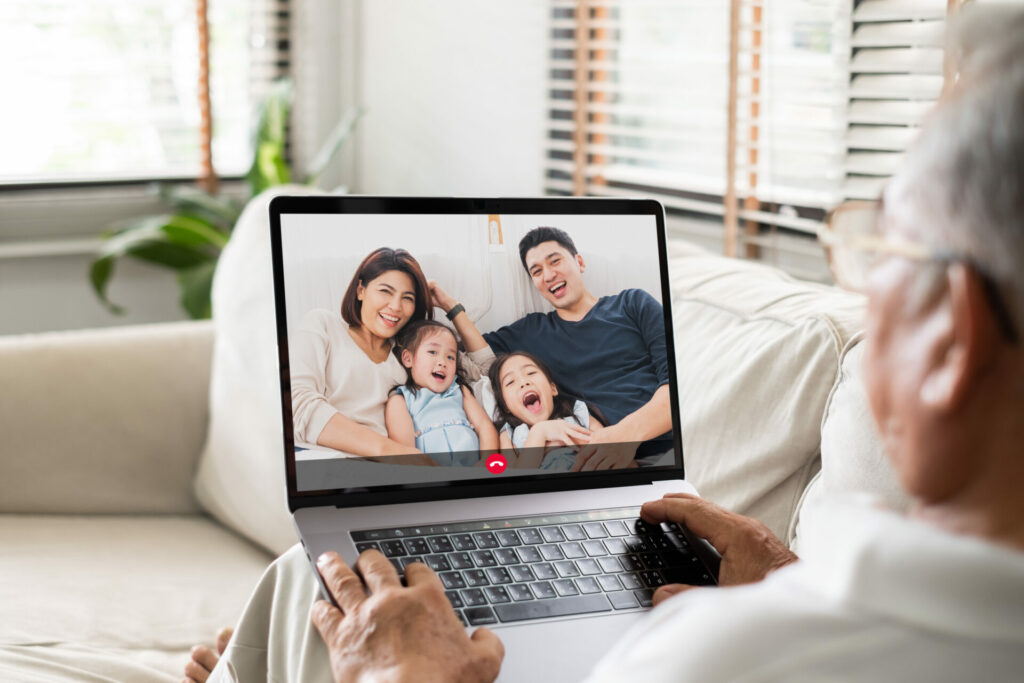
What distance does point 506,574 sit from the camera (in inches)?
32.2

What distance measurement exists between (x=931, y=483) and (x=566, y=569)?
0.40 meters

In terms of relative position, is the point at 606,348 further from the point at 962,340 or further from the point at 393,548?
the point at 962,340

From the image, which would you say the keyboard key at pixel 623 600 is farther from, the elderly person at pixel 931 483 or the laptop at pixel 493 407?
the elderly person at pixel 931 483

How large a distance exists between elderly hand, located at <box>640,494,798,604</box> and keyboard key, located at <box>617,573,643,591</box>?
0.02 meters

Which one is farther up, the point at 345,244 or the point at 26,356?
the point at 345,244

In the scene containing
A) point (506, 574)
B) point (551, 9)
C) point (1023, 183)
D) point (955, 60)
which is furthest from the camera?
point (551, 9)

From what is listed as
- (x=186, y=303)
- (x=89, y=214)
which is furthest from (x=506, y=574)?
(x=89, y=214)

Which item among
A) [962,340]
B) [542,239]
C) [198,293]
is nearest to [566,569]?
[542,239]

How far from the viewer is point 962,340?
0.46 metres

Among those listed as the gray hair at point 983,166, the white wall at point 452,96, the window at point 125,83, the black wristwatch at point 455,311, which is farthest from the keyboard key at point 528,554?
the window at point 125,83

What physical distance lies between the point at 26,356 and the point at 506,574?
1.21 meters

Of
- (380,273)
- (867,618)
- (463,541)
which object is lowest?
(463,541)

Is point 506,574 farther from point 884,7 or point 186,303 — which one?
point 186,303

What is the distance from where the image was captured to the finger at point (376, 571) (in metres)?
0.75
